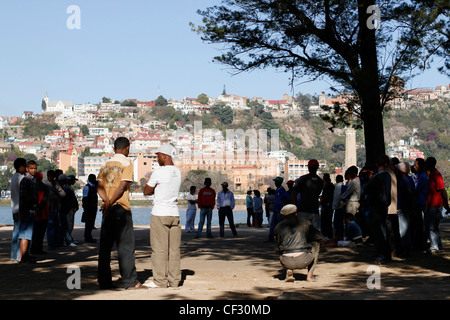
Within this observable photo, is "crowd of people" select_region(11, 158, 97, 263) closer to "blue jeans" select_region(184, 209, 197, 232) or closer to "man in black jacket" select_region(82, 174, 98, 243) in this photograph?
"man in black jacket" select_region(82, 174, 98, 243)

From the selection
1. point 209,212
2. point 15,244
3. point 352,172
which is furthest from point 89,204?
point 352,172

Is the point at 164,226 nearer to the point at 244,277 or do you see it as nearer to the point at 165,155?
the point at 165,155

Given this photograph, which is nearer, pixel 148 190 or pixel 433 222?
pixel 148 190

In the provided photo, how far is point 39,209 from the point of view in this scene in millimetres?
11047

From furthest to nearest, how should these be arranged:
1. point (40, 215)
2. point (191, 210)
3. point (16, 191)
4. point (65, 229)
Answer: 1. point (191, 210)
2. point (65, 229)
3. point (40, 215)
4. point (16, 191)

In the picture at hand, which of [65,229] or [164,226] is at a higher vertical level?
[164,226]

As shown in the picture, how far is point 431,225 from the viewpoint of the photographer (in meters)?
10.6

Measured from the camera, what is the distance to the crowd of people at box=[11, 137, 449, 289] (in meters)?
7.42

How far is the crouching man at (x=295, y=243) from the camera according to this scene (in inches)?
315

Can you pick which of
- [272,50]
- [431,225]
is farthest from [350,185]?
[272,50]

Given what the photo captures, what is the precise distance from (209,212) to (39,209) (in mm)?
5993
